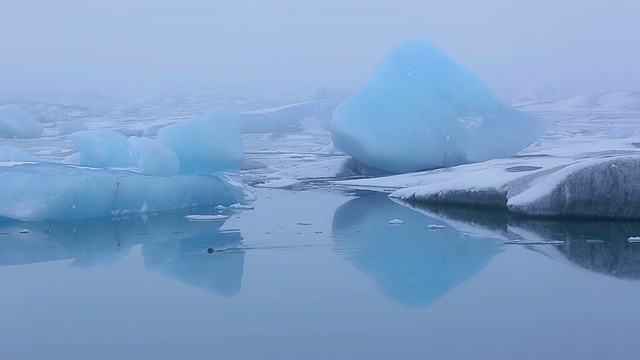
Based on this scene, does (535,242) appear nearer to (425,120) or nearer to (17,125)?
(425,120)

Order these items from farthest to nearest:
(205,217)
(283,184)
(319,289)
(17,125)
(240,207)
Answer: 1. (17,125)
2. (283,184)
3. (240,207)
4. (205,217)
5. (319,289)

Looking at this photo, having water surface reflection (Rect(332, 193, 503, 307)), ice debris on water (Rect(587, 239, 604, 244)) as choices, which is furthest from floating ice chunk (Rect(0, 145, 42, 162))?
ice debris on water (Rect(587, 239, 604, 244))

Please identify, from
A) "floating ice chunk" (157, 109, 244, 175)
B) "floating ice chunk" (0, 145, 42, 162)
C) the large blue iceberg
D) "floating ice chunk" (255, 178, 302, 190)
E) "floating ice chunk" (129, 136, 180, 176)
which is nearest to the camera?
"floating ice chunk" (129, 136, 180, 176)

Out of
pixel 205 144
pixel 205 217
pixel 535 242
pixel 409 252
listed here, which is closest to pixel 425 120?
pixel 205 144

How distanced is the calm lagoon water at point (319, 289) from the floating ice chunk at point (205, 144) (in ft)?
6.12

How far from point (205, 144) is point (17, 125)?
10740 millimetres

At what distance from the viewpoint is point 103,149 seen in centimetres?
899

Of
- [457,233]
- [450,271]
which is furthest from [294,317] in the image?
[457,233]

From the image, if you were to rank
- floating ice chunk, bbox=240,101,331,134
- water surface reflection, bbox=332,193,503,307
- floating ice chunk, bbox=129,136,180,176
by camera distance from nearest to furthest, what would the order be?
water surface reflection, bbox=332,193,503,307 → floating ice chunk, bbox=129,136,180,176 → floating ice chunk, bbox=240,101,331,134

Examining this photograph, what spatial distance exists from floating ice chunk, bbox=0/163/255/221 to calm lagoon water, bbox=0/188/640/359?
0.70 feet

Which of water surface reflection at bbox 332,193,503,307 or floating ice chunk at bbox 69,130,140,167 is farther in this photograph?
floating ice chunk at bbox 69,130,140,167

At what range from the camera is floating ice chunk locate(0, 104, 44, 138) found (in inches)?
705

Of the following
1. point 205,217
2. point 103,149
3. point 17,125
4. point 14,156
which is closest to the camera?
point 205,217

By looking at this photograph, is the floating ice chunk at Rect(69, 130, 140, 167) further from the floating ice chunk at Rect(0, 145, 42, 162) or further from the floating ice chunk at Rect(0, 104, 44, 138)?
the floating ice chunk at Rect(0, 104, 44, 138)
